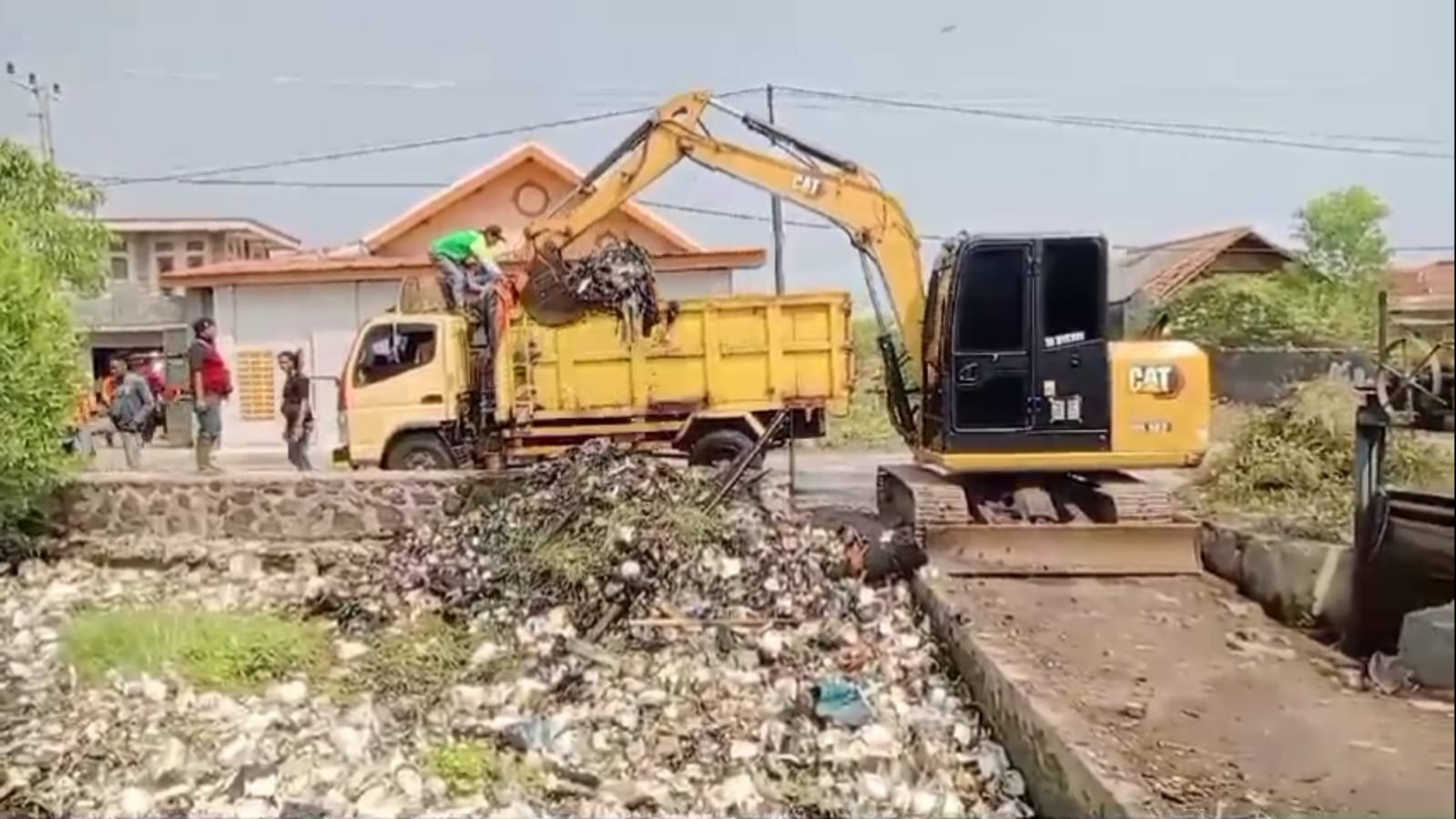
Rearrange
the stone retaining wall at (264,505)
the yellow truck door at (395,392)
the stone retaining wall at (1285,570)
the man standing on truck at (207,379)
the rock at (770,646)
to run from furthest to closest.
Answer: the yellow truck door at (395,392)
the stone retaining wall at (264,505)
the rock at (770,646)
the man standing on truck at (207,379)
the stone retaining wall at (1285,570)

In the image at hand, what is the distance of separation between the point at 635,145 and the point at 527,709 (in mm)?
987

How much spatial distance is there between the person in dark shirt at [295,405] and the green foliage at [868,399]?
1.23m

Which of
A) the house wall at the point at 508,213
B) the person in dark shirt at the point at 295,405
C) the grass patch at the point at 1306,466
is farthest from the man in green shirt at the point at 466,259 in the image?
the grass patch at the point at 1306,466

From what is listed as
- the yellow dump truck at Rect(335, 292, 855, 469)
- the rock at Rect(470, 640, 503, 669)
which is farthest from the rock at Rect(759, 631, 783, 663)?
the yellow dump truck at Rect(335, 292, 855, 469)

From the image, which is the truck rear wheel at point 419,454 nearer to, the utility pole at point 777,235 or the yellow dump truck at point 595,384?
the yellow dump truck at point 595,384

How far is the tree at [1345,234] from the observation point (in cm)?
100

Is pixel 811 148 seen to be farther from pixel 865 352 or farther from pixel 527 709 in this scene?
pixel 527 709

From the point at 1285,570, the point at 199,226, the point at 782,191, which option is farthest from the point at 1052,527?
the point at 199,226

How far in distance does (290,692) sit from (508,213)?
938mm

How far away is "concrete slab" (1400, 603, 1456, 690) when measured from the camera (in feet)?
1.49

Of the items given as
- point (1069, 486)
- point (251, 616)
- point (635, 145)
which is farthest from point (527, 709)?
point (1069, 486)

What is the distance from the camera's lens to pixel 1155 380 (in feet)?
7.72

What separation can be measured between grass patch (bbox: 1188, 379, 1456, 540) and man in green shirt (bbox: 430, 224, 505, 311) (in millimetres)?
1354

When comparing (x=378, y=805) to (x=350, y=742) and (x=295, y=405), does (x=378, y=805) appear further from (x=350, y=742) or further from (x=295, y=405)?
(x=295, y=405)
